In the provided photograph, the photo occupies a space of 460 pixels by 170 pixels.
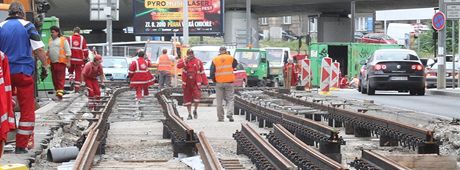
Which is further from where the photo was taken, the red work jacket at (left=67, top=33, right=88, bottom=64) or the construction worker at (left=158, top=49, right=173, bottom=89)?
the construction worker at (left=158, top=49, right=173, bottom=89)

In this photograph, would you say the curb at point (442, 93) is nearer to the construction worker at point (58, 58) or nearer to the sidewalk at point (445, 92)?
the sidewalk at point (445, 92)

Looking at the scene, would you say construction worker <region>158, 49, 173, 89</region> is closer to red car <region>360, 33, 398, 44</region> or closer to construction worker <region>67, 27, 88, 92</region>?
construction worker <region>67, 27, 88, 92</region>

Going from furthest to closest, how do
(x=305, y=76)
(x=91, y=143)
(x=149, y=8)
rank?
(x=149, y=8)
(x=305, y=76)
(x=91, y=143)

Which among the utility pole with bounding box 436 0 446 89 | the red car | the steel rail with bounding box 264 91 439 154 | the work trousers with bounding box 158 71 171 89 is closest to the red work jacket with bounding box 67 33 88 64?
the steel rail with bounding box 264 91 439 154

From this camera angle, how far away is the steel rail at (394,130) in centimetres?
1256

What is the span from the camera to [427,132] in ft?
41.8

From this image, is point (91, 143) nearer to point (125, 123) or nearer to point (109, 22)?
point (125, 123)

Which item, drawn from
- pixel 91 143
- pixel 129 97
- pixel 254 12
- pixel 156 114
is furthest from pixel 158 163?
pixel 254 12

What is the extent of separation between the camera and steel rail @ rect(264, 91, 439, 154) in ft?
41.2

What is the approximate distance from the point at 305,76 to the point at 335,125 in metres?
16.3

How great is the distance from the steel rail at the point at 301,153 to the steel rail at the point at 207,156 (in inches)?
35.9

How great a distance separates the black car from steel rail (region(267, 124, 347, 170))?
1631cm

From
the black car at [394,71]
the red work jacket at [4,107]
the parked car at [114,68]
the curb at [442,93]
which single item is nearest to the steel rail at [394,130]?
the red work jacket at [4,107]

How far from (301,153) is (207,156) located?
43.6 inches
